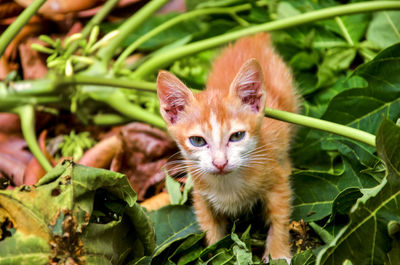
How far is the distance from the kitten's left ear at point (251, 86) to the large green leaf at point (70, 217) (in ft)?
1.64

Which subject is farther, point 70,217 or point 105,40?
point 105,40

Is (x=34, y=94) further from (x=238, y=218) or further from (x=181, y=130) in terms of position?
(x=238, y=218)

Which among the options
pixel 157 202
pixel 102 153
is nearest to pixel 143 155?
pixel 102 153

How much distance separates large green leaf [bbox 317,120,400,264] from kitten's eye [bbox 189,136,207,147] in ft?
1.77

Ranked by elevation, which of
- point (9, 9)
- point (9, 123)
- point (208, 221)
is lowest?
point (208, 221)

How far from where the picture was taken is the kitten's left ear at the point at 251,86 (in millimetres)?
1535

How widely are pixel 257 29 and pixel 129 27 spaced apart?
1.75ft

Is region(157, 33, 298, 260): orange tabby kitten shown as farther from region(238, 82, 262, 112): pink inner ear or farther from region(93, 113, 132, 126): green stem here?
region(93, 113, 132, 126): green stem

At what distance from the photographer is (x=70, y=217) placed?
4.09ft

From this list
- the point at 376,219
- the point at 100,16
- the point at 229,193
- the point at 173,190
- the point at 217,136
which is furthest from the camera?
the point at 100,16

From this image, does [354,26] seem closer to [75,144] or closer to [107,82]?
[107,82]

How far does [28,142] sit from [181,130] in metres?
0.70

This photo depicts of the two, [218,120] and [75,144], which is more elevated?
[218,120]

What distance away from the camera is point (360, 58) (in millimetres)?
2131
